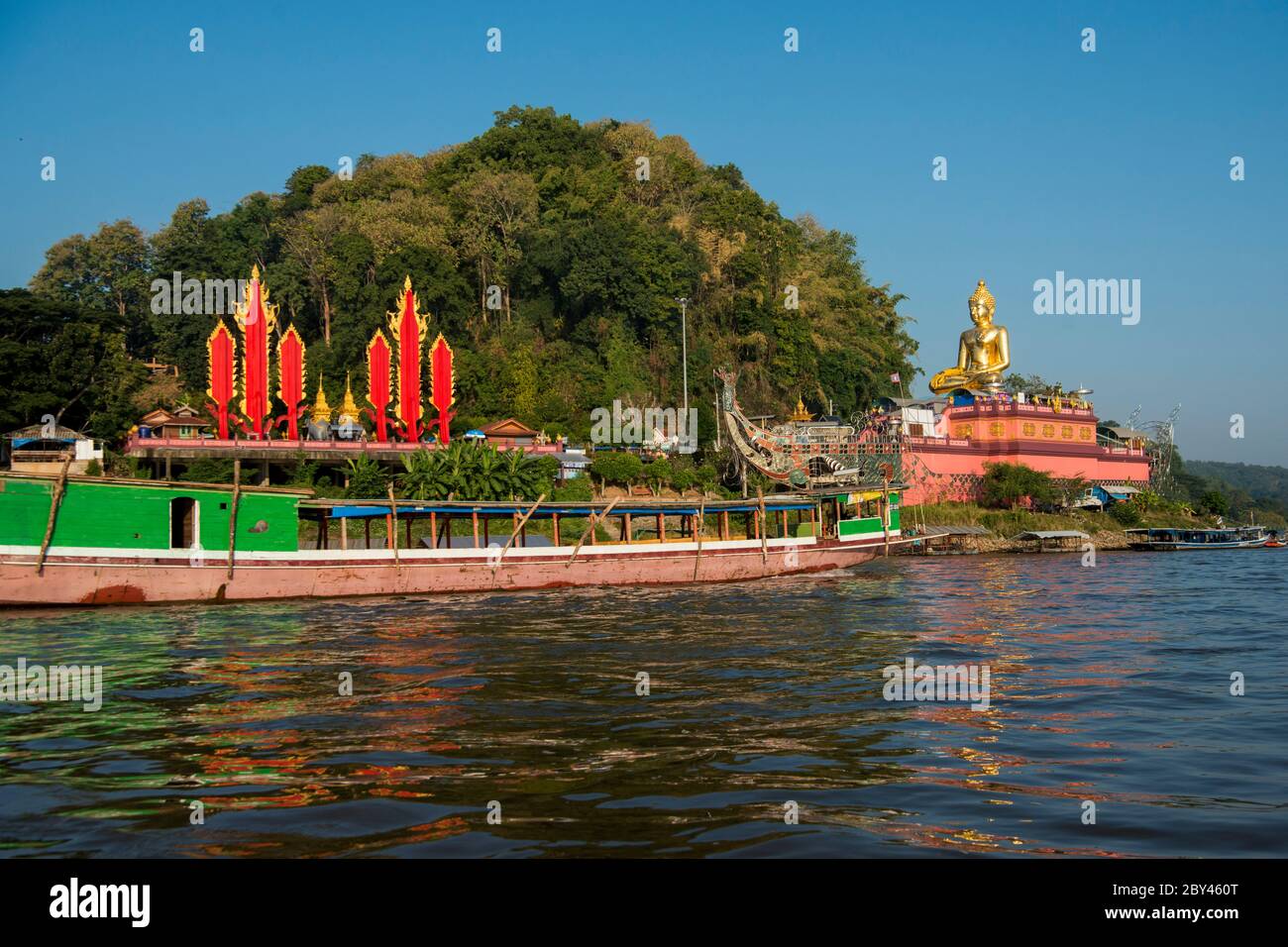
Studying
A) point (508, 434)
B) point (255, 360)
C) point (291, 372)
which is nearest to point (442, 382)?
point (508, 434)

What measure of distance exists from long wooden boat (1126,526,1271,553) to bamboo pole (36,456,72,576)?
5144cm

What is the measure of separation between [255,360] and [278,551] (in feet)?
76.5

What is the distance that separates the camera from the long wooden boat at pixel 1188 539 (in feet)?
190

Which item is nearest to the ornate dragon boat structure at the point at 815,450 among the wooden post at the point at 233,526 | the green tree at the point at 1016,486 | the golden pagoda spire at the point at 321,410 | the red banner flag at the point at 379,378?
the green tree at the point at 1016,486

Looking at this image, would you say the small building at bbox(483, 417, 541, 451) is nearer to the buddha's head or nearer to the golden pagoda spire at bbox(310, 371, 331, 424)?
the golden pagoda spire at bbox(310, 371, 331, 424)

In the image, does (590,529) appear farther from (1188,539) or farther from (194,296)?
(194,296)

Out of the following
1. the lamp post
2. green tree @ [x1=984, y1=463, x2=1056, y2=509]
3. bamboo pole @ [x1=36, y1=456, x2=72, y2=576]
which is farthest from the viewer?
green tree @ [x1=984, y1=463, x2=1056, y2=509]

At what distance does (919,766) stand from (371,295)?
53.2 metres
